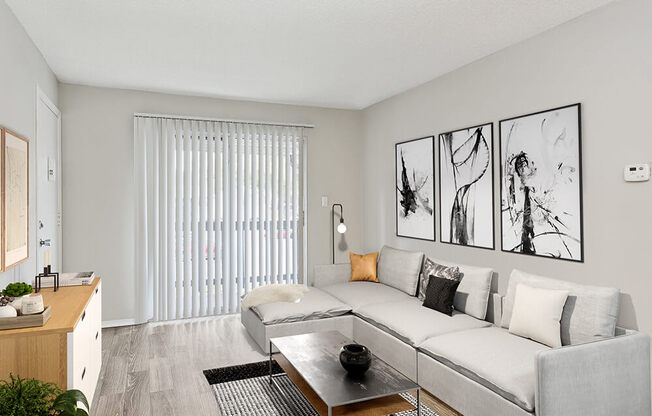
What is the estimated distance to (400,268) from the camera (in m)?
4.52

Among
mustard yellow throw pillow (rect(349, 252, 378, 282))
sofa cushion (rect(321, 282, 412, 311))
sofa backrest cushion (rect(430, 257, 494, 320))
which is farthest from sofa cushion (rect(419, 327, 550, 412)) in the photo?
mustard yellow throw pillow (rect(349, 252, 378, 282))

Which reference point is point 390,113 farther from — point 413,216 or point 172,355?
point 172,355

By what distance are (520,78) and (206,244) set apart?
144 inches

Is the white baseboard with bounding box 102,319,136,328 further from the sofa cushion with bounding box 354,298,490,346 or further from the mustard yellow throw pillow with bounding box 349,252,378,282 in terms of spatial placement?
the sofa cushion with bounding box 354,298,490,346

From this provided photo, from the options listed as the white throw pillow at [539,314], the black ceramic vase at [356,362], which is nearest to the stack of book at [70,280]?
the black ceramic vase at [356,362]

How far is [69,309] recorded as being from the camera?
2.44 metres

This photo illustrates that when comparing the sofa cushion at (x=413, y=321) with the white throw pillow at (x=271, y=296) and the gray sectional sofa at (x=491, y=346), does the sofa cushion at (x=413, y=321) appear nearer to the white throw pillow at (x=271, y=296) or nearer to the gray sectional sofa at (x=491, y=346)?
the gray sectional sofa at (x=491, y=346)

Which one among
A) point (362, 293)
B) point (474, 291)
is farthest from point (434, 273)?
point (362, 293)

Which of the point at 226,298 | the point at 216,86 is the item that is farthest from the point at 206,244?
the point at 216,86

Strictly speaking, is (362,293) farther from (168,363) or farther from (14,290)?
(14,290)

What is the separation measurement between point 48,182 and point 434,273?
3.67 m

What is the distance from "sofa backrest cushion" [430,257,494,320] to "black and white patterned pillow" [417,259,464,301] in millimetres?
52

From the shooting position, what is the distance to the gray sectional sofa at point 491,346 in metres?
2.23

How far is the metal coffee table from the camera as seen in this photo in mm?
2314
